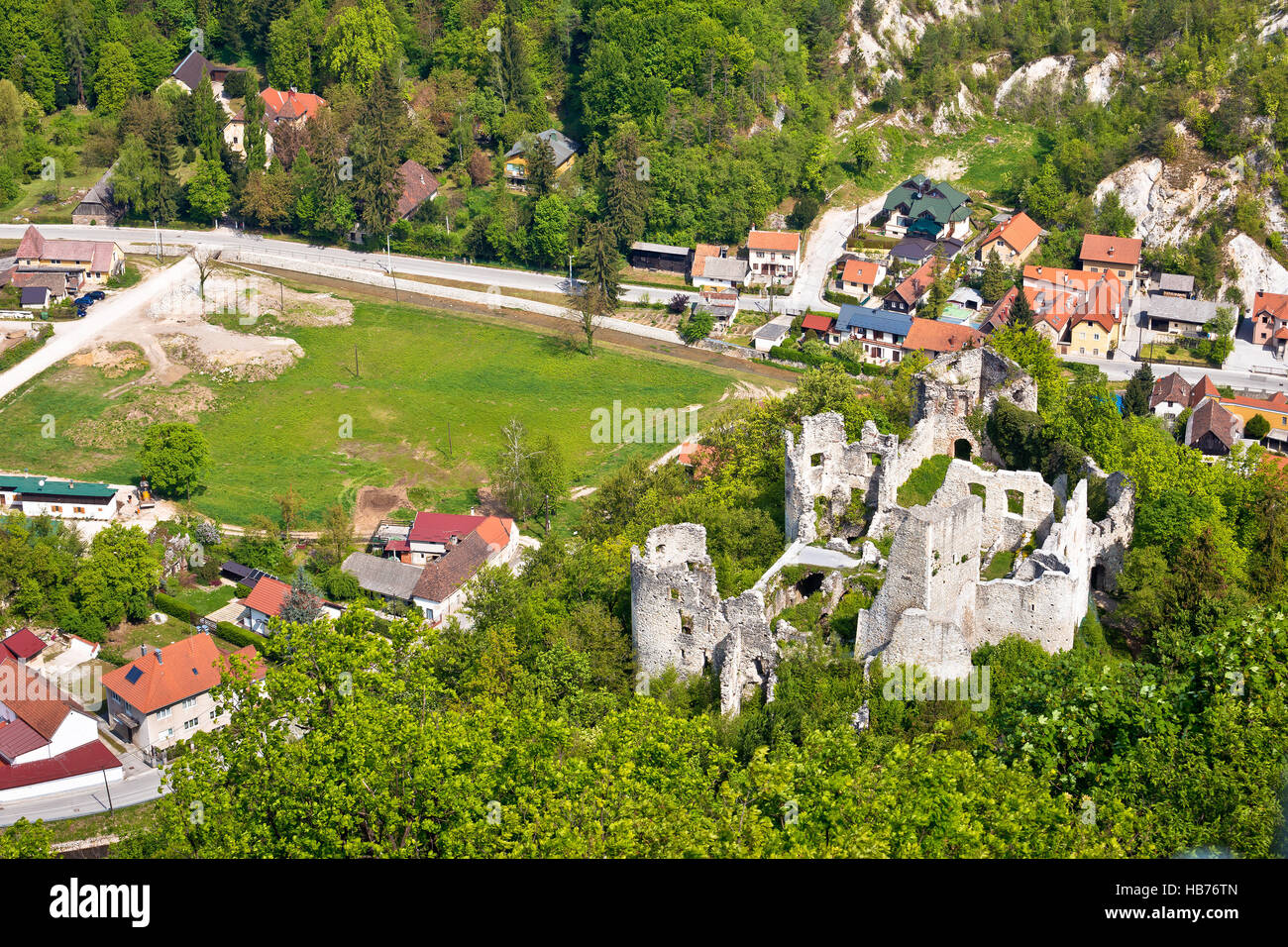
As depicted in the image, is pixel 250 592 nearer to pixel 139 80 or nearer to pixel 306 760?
pixel 306 760

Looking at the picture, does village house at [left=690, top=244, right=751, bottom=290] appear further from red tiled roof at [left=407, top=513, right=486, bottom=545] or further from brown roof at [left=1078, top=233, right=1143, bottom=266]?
red tiled roof at [left=407, top=513, right=486, bottom=545]

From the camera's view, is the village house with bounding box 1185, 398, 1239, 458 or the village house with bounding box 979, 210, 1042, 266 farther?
the village house with bounding box 979, 210, 1042, 266

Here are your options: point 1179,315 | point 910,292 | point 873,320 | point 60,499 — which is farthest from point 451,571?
point 1179,315

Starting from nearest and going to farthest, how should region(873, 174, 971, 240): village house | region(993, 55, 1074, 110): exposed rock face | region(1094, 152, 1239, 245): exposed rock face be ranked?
region(1094, 152, 1239, 245): exposed rock face, region(873, 174, 971, 240): village house, region(993, 55, 1074, 110): exposed rock face

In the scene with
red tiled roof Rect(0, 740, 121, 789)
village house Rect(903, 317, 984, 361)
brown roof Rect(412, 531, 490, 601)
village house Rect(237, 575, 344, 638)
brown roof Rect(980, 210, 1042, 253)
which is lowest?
red tiled roof Rect(0, 740, 121, 789)

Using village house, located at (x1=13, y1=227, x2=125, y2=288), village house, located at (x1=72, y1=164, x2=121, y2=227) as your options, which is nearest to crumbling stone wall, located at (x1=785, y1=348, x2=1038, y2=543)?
village house, located at (x1=13, y1=227, x2=125, y2=288)

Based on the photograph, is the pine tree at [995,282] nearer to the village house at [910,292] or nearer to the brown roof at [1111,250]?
the village house at [910,292]
